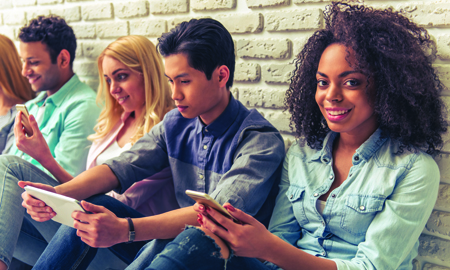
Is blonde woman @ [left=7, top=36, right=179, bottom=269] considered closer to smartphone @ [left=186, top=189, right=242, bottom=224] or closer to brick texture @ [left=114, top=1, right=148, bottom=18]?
brick texture @ [left=114, top=1, right=148, bottom=18]

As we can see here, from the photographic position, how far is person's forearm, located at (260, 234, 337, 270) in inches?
47.5

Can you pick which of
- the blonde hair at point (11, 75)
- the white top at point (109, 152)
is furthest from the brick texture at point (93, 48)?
the white top at point (109, 152)

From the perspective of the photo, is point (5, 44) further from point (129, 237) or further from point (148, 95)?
point (129, 237)

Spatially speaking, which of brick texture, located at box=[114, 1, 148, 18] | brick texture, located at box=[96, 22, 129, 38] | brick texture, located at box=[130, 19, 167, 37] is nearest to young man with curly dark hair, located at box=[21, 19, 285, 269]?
brick texture, located at box=[130, 19, 167, 37]

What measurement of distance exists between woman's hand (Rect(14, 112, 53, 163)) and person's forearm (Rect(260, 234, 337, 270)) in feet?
4.13

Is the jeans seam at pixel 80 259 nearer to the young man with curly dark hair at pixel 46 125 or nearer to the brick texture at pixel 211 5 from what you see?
the young man with curly dark hair at pixel 46 125

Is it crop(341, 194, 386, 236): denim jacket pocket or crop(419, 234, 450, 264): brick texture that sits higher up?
crop(341, 194, 386, 236): denim jacket pocket

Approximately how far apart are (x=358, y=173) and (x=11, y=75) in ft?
8.42

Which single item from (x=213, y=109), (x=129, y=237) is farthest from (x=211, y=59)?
(x=129, y=237)

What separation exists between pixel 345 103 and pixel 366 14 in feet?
1.06

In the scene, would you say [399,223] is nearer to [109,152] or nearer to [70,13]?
[109,152]

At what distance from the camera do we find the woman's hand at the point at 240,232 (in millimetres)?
1171

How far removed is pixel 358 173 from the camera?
135cm

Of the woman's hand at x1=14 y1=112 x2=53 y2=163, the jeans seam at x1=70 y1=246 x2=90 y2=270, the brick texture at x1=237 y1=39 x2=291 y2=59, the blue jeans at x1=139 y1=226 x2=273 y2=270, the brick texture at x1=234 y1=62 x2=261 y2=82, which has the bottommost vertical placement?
the jeans seam at x1=70 y1=246 x2=90 y2=270
